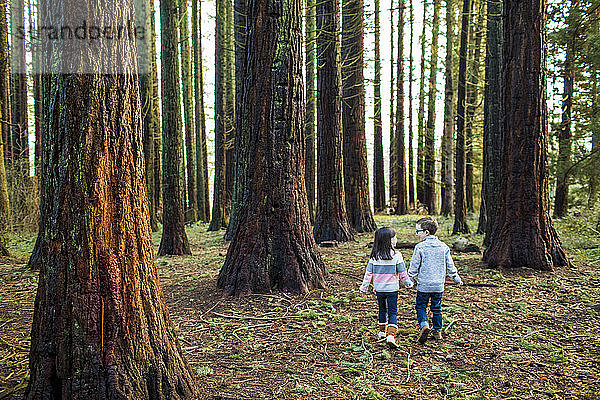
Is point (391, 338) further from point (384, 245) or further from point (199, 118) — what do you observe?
point (199, 118)

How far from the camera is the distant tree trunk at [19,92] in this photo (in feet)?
47.5

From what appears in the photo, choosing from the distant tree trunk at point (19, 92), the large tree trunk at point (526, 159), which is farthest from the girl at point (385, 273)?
the distant tree trunk at point (19, 92)

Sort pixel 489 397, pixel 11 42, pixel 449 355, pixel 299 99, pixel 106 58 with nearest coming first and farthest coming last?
pixel 106 58, pixel 489 397, pixel 449 355, pixel 299 99, pixel 11 42

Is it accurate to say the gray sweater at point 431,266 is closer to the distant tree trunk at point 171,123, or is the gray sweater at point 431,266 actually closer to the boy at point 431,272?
the boy at point 431,272

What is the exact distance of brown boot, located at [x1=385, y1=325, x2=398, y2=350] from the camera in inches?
188

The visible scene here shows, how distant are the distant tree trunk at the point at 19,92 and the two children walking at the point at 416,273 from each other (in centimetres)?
1297

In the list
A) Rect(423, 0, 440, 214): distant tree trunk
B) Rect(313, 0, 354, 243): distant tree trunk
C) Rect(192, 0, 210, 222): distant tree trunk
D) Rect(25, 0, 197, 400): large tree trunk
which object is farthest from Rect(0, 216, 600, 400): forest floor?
Rect(423, 0, 440, 214): distant tree trunk

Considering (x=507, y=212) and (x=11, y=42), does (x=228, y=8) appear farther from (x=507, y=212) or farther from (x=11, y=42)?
(x=507, y=212)

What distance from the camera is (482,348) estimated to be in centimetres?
477

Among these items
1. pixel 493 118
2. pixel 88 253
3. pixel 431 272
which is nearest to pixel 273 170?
pixel 431 272

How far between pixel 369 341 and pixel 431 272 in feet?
3.53

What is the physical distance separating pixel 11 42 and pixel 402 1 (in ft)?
55.8

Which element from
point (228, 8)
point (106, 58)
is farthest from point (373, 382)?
point (228, 8)

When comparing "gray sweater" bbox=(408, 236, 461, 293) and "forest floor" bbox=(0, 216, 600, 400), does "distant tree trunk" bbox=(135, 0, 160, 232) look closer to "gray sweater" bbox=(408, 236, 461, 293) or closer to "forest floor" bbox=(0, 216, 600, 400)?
"forest floor" bbox=(0, 216, 600, 400)
